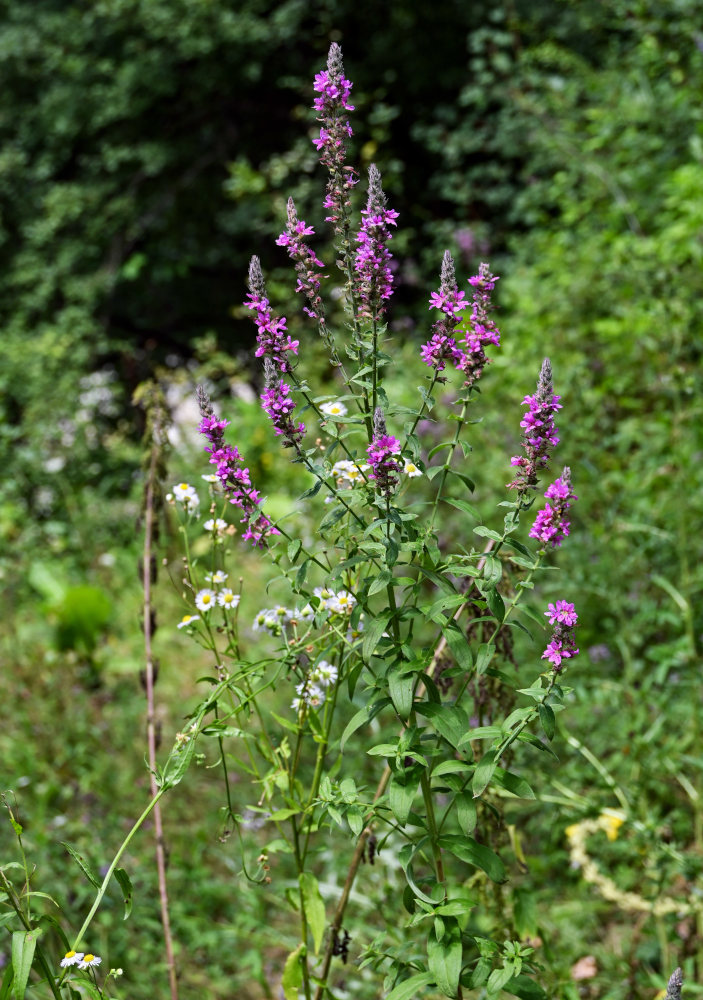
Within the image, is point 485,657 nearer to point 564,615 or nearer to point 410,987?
point 564,615

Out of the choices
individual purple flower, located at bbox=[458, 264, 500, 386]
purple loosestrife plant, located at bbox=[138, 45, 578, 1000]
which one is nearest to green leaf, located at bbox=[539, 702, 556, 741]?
purple loosestrife plant, located at bbox=[138, 45, 578, 1000]

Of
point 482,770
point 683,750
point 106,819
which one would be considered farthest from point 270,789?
point 106,819

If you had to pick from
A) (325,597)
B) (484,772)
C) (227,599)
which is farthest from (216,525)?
(484,772)

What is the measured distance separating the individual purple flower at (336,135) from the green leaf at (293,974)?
3.67 feet

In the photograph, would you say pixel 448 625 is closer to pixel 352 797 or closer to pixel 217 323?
pixel 352 797

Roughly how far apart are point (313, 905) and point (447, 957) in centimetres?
33

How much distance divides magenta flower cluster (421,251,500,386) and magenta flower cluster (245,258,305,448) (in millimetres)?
188

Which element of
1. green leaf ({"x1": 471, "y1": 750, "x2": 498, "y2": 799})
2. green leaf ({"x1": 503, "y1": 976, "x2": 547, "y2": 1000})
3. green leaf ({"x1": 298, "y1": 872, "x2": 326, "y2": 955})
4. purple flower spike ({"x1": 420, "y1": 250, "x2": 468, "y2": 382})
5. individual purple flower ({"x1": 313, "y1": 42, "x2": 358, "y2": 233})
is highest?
individual purple flower ({"x1": 313, "y1": 42, "x2": 358, "y2": 233})

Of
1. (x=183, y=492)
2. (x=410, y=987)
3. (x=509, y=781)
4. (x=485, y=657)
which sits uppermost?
(x=183, y=492)

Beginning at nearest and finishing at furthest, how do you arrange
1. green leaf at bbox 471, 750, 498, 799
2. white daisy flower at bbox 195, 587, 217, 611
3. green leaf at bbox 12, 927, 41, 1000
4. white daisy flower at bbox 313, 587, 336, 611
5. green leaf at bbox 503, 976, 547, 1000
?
1. green leaf at bbox 12, 927, 41, 1000
2. green leaf at bbox 471, 750, 498, 799
3. green leaf at bbox 503, 976, 547, 1000
4. white daisy flower at bbox 313, 587, 336, 611
5. white daisy flower at bbox 195, 587, 217, 611

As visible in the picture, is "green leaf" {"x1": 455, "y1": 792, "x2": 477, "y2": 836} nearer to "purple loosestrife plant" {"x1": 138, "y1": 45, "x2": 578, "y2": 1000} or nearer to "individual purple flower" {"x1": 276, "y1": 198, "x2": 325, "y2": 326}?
"purple loosestrife plant" {"x1": 138, "y1": 45, "x2": 578, "y2": 1000}

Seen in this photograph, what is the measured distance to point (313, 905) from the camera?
59.7 inches

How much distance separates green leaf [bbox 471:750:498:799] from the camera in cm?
119

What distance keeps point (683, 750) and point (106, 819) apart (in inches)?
67.4
